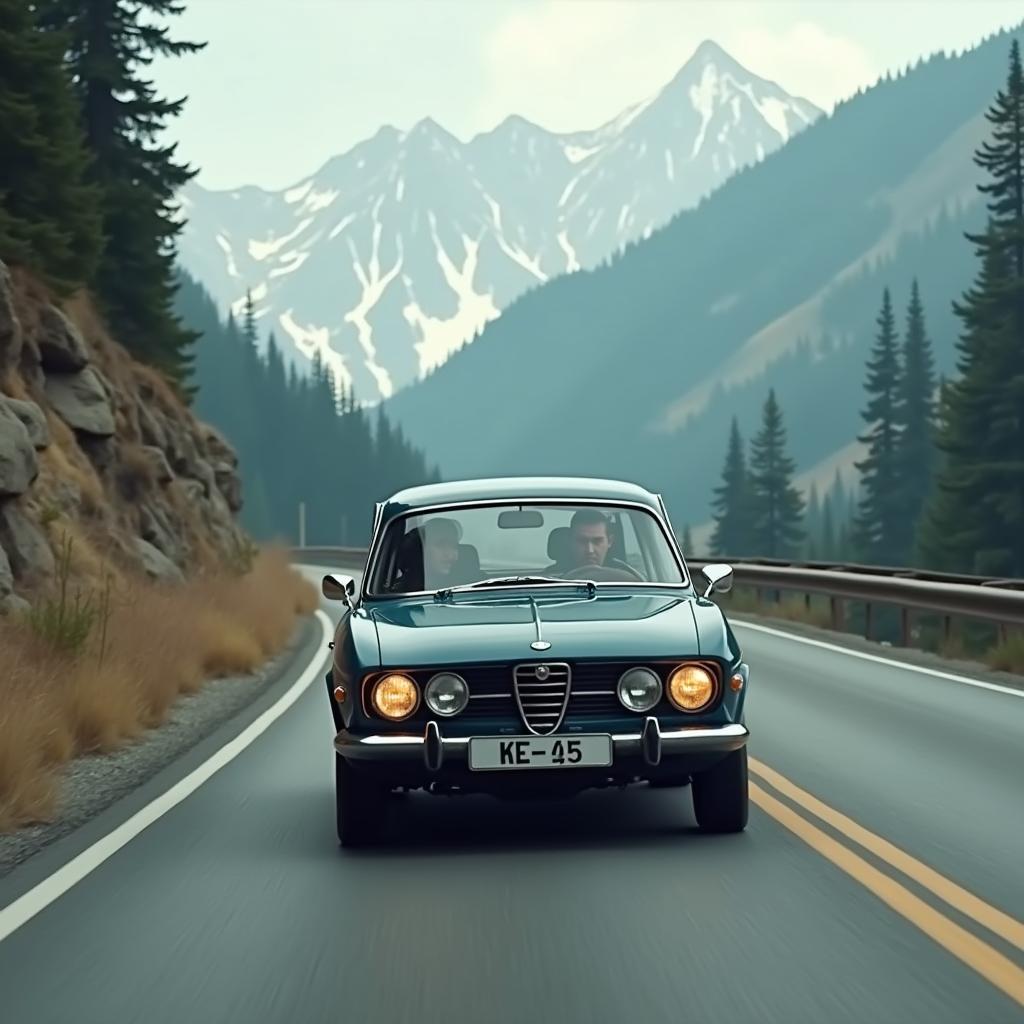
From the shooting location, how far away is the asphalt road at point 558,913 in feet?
18.8

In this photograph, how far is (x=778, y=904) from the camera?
711 cm

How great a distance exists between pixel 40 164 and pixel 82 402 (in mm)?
3867

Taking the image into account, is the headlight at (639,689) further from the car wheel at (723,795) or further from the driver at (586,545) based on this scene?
the driver at (586,545)

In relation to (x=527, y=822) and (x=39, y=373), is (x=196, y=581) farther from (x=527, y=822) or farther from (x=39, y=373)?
(x=527, y=822)

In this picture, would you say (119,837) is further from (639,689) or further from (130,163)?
(130,163)

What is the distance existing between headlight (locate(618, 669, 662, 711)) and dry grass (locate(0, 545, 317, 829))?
313cm

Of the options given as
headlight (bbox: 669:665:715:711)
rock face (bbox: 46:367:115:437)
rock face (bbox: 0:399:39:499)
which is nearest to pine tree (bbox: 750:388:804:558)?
rock face (bbox: 46:367:115:437)

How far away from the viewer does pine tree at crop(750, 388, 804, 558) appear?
107688mm

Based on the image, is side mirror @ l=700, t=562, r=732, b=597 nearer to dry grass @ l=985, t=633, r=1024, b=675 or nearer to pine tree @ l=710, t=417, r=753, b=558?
dry grass @ l=985, t=633, r=1024, b=675

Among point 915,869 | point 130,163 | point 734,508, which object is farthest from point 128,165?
point 734,508

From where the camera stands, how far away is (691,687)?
835 centimetres

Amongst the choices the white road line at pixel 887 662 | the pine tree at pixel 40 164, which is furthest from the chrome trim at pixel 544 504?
the pine tree at pixel 40 164

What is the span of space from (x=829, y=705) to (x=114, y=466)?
1866 cm

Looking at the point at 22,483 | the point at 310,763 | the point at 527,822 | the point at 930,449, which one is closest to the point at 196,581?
the point at 22,483
